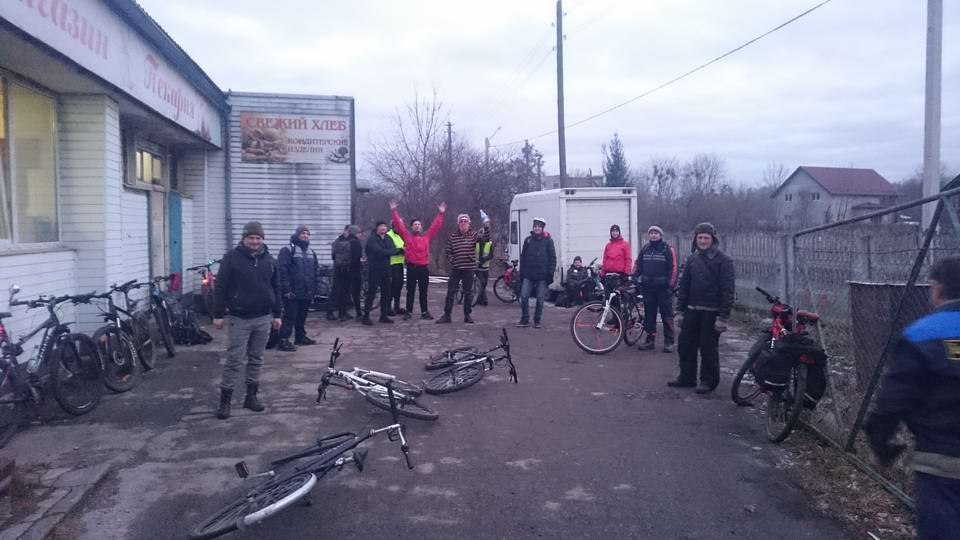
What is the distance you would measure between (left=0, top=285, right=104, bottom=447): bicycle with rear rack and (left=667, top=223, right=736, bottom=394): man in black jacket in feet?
20.5

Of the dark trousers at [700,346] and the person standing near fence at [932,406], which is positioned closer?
the person standing near fence at [932,406]

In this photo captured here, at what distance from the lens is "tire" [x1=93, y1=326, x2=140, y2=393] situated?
801 cm

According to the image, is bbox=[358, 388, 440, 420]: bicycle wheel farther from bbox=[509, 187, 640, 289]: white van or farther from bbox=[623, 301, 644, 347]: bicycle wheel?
bbox=[509, 187, 640, 289]: white van

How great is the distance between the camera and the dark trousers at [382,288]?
1362cm

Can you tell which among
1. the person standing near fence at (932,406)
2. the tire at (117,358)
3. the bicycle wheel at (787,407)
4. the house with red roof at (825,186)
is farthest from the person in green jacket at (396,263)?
the house with red roof at (825,186)

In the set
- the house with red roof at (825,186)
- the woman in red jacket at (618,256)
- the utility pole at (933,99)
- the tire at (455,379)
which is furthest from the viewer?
the house with red roof at (825,186)

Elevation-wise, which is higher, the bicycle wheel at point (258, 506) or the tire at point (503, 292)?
the tire at point (503, 292)

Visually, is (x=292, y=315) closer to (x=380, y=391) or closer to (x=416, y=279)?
(x=416, y=279)

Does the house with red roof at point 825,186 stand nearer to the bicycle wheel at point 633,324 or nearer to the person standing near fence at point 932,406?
the bicycle wheel at point 633,324

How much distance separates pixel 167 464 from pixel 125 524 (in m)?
1.15

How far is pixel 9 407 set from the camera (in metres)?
6.58

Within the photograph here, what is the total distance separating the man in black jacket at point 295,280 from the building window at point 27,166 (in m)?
2.92

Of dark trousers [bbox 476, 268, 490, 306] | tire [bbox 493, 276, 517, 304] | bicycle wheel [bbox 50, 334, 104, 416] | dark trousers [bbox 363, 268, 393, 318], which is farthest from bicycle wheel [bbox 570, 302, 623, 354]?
tire [bbox 493, 276, 517, 304]

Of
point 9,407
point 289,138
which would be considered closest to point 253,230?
point 9,407
